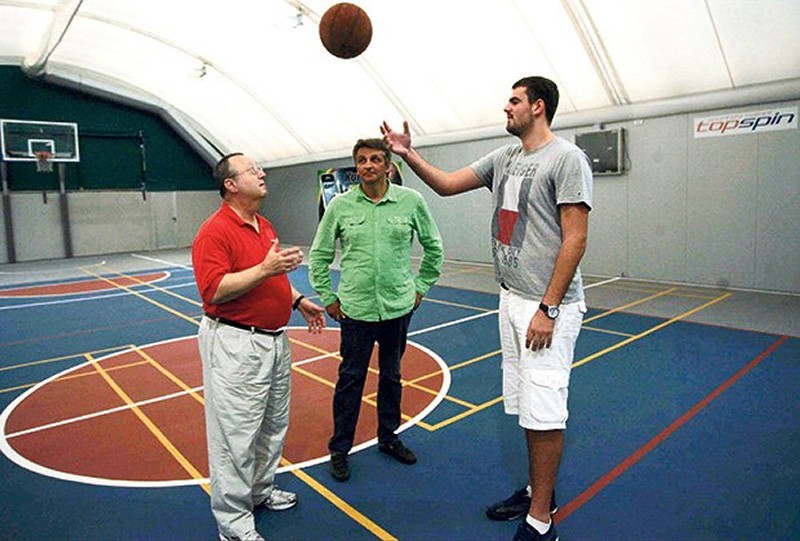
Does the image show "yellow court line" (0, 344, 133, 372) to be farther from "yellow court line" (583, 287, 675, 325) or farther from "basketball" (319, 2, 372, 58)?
"yellow court line" (583, 287, 675, 325)

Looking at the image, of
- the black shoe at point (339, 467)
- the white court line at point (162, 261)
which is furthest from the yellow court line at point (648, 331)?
the white court line at point (162, 261)

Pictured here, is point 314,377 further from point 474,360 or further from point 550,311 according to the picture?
point 550,311

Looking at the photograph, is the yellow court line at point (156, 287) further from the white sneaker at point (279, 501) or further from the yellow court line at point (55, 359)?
the white sneaker at point (279, 501)

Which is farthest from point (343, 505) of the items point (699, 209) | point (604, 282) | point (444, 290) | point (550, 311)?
point (699, 209)

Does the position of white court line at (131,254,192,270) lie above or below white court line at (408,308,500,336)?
above

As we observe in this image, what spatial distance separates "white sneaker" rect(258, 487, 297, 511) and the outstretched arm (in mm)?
1988

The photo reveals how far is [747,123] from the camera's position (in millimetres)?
9234

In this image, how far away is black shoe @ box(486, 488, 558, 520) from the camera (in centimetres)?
304

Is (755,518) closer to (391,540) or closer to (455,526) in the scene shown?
(455,526)

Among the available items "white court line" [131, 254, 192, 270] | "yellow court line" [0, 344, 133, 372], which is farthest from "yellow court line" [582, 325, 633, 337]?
"white court line" [131, 254, 192, 270]

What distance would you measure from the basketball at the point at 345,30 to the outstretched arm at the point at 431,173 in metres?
2.70

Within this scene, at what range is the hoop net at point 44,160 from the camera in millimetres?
17544

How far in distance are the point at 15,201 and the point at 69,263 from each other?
3172 mm

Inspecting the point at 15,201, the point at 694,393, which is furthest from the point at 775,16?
the point at 15,201
